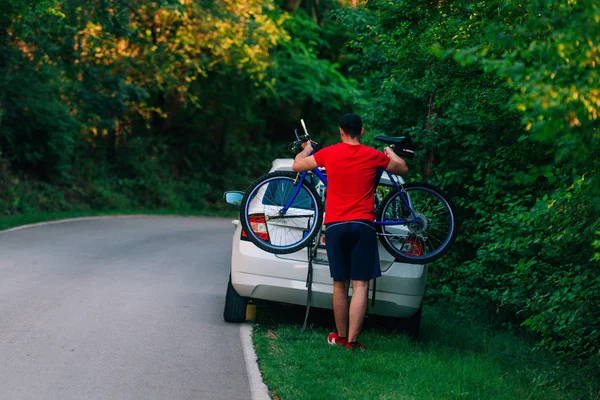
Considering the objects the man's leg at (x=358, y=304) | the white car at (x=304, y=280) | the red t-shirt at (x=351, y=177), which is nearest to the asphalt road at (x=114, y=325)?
the white car at (x=304, y=280)

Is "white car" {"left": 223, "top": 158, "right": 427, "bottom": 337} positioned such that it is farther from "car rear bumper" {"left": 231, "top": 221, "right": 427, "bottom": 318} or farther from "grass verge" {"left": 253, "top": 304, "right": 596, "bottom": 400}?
"grass verge" {"left": 253, "top": 304, "right": 596, "bottom": 400}

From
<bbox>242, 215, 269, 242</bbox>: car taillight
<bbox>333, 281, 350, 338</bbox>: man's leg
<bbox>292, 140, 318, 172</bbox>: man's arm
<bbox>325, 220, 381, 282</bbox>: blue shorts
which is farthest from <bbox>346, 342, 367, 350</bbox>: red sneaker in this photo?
<bbox>292, 140, 318, 172</bbox>: man's arm

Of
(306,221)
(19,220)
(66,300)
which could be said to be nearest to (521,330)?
(306,221)

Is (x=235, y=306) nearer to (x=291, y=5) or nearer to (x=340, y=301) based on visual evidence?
(x=340, y=301)

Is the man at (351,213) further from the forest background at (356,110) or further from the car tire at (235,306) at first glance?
the car tire at (235,306)

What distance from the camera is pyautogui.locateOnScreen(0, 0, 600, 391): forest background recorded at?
18.2 ft

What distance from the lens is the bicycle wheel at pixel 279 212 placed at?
8.82m

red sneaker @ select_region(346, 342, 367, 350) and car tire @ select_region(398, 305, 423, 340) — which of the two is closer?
red sneaker @ select_region(346, 342, 367, 350)

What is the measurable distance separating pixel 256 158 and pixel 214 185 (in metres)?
2.99

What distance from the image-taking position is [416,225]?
347 inches

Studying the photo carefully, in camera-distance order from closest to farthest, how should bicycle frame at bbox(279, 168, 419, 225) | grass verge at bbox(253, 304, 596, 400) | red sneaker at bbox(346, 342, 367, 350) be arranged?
grass verge at bbox(253, 304, 596, 400)
red sneaker at bbox(346, 342, 367, 350)
bicycle frame at bbox(279, 168, 419, 225)

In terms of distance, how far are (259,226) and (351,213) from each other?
1.20 meters

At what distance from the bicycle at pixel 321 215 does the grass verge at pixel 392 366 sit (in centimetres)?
95

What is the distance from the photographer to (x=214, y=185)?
38406 mm
